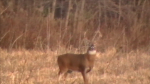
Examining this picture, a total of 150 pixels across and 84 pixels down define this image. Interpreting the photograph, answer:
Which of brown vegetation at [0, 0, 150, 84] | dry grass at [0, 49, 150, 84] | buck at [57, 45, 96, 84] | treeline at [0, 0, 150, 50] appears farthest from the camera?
treeline at [0, 0, 150, 50]

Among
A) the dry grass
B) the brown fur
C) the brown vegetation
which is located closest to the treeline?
the brown vegetation

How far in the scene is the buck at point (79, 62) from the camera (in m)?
9.35

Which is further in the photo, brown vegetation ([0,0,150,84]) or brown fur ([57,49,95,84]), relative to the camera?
brown vegetation ([0,0,150,84])

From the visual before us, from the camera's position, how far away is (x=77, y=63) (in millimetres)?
9469

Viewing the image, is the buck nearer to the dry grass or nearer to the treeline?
the dry grass

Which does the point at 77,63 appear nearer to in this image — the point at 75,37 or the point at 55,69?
the point at 55,69

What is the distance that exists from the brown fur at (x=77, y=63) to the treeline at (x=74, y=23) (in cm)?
463

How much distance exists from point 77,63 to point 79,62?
0.05 m

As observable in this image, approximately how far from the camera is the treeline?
15477 millimetres

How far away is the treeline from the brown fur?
182 inches

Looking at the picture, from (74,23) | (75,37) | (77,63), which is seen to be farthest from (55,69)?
(74,23)

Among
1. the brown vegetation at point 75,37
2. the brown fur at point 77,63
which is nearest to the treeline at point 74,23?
the brown vegetation at point 75,37

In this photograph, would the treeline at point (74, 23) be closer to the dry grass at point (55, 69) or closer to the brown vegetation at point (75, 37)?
the brown vegetation at point (75, 37)

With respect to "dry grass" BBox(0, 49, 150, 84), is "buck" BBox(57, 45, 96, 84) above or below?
above
